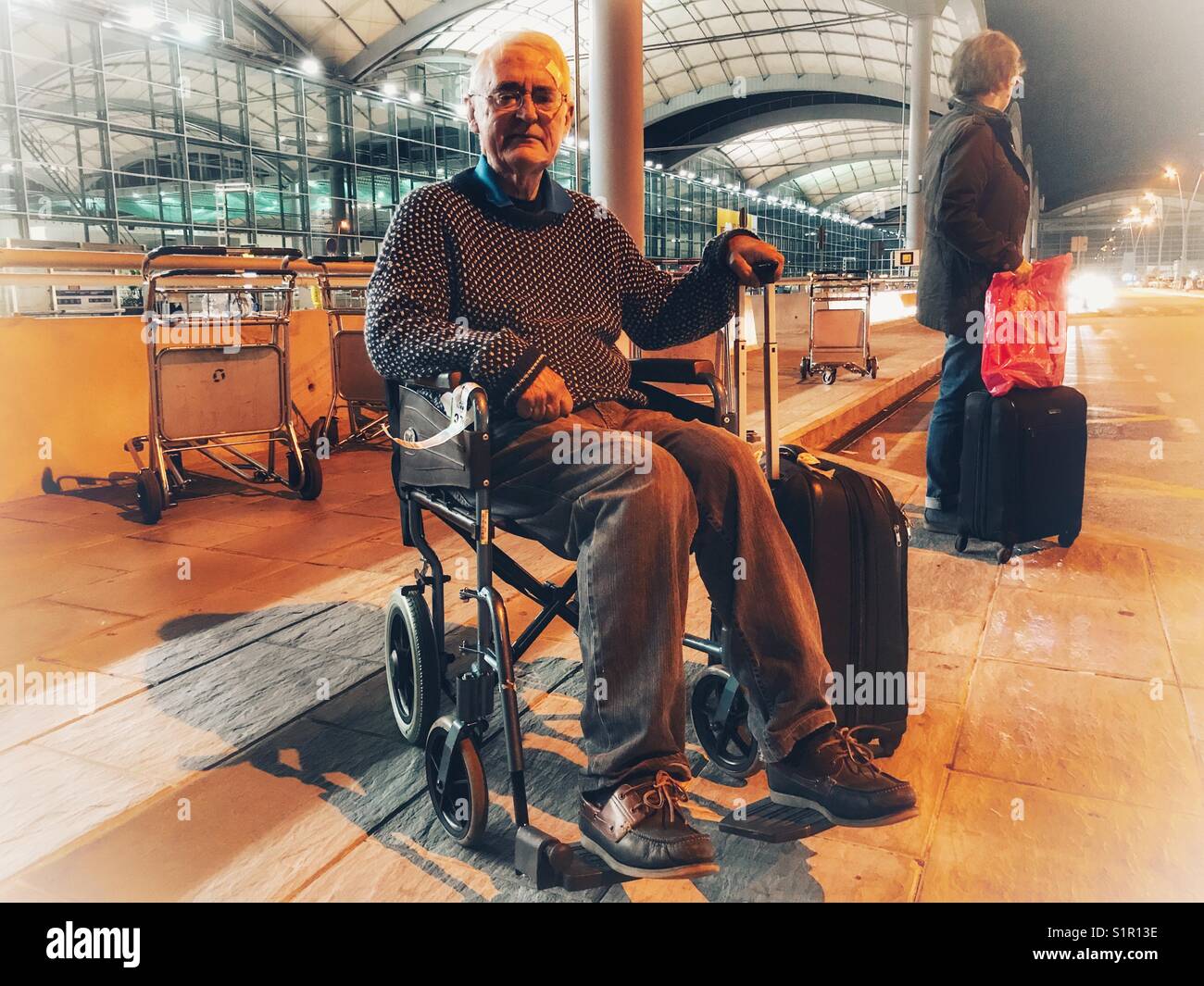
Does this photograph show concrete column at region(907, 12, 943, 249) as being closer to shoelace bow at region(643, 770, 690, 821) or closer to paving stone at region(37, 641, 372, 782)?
paving stone at region(37, 641, 372, 782)

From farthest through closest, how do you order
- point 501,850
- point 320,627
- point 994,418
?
1. point 994,418
2. point 320,627
3. point 501,850

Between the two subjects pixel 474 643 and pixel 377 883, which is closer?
pixel 377 883

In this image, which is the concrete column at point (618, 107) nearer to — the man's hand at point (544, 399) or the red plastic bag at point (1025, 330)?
the red plastic bag at point (1025, 330)

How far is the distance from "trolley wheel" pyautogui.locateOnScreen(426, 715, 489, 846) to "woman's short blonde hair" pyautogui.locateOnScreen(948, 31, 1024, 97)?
3.66 metres

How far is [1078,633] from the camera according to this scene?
3332 millimetres

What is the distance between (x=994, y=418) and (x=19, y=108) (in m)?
24.3

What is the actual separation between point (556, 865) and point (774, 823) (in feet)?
1.62

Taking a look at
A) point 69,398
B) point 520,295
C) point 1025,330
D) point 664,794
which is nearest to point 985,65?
point 1025,330

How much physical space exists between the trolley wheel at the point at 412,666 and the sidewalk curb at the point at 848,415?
12.8 ft

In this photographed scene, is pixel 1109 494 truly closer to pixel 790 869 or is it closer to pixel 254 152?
pixel 790 869

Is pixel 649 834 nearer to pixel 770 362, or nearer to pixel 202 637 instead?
pixel 770 362
